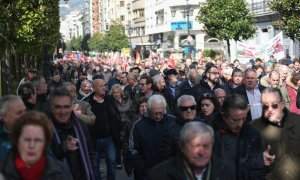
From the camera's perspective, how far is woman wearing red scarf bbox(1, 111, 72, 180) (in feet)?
15.3

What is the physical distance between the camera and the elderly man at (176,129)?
6.59 metres

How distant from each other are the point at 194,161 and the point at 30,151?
1165 mm

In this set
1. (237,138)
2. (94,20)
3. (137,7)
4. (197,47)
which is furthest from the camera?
(94,20)

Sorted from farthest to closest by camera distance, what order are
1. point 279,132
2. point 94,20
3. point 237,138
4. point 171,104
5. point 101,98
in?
1. point 94,20
2. point 171,104
3. point 101,98
4. point 279,132
5. point 237,138

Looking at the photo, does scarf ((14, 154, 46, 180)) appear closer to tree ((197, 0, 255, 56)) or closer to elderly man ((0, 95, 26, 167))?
elderly man ((0, 95, 26, 167))

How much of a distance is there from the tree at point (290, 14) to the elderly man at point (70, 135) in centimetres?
2439

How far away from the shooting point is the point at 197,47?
219 ft

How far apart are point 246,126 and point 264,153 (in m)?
0.31

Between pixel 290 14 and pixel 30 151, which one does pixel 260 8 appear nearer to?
pixel 290 14

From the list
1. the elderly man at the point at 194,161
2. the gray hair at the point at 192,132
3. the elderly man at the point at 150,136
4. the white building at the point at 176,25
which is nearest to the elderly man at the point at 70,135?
the elderly man at the point at 150,136

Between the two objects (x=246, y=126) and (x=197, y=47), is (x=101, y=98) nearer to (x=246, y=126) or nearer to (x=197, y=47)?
(x=246, y=126)

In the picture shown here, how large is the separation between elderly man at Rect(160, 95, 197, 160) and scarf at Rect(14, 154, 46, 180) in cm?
200

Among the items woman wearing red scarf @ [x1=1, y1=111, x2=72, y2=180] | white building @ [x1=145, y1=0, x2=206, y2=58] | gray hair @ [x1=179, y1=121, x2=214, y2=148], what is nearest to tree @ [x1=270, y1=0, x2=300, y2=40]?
gray hair @ [x1=179, y1=121, x2=214, y2=148]

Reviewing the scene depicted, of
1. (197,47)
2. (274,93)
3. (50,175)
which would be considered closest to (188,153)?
(50,175)
